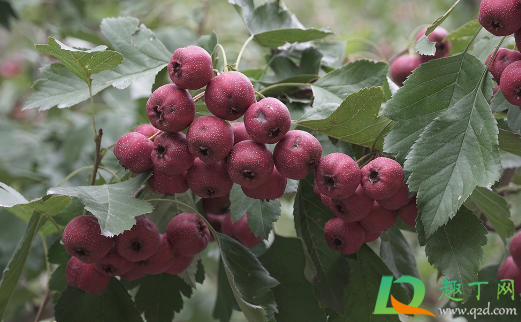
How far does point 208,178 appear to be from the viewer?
70cm

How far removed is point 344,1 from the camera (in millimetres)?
4043

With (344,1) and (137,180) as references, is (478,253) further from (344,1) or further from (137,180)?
(344,1)

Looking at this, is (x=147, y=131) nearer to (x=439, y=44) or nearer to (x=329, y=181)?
(x=329, y=181)

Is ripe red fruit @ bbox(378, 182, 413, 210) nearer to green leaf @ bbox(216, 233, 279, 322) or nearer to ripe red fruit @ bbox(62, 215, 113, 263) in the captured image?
green leaf @ bbox(216, 233, 279, 322)

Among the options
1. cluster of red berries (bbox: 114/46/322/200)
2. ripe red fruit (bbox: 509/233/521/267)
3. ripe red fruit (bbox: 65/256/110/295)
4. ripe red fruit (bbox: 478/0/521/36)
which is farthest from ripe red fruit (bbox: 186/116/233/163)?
ripe red fruit (bbox: 509/233/521/267)

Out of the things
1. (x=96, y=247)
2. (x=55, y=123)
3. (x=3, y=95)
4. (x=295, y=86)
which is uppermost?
(x=295, y=86)

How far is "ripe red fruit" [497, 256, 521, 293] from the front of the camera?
104cm

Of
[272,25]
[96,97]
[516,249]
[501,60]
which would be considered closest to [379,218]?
[501,60]

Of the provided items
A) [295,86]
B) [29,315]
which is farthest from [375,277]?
[29,315]

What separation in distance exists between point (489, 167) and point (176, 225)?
1.84 feet

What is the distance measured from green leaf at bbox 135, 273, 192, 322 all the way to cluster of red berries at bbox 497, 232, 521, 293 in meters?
0.79

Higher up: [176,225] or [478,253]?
[478,253]

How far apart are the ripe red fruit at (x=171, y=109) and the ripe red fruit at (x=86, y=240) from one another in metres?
0.22

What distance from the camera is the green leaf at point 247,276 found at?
80 cm
